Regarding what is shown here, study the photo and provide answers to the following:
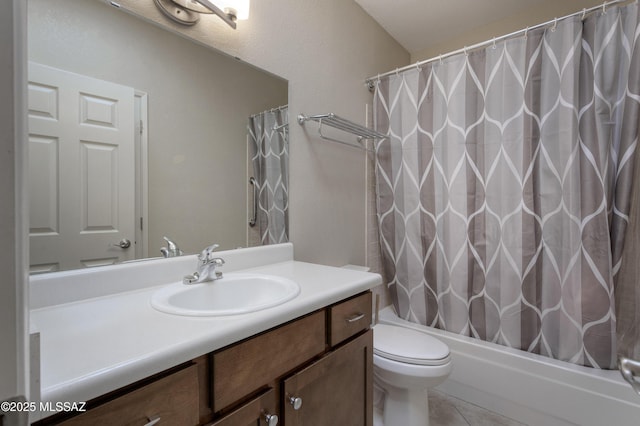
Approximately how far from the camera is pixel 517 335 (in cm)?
158

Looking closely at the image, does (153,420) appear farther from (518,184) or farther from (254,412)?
(518,184)

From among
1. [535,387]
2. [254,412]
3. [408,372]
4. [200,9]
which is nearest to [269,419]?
[254,412]

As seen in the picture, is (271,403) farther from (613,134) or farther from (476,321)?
(613,134)

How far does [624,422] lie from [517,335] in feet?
1.55

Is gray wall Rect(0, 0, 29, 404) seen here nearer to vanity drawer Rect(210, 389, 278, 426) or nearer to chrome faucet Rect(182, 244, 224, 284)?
vanity drawer Rect(210, 389, 278, 426)

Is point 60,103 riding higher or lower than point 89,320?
higher

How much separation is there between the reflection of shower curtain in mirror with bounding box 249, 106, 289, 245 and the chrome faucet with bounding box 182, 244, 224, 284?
0.31 metres

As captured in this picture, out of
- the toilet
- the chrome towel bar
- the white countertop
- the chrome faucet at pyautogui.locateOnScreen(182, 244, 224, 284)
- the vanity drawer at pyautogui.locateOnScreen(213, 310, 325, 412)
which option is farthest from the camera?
the chrome towel bar

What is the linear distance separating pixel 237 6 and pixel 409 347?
1631 millimetres

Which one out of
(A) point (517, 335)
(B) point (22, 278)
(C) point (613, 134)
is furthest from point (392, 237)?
(B) point (22, 278)

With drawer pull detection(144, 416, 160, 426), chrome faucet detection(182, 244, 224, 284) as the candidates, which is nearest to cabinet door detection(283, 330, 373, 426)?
drawer pull detection(144, 416, 160, 426)

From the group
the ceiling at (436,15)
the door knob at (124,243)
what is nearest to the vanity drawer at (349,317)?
the door knob at (124,243)

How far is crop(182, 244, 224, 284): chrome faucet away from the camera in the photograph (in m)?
0.98

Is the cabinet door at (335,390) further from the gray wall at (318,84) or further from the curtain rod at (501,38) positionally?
the curtain rod at (501,38)
